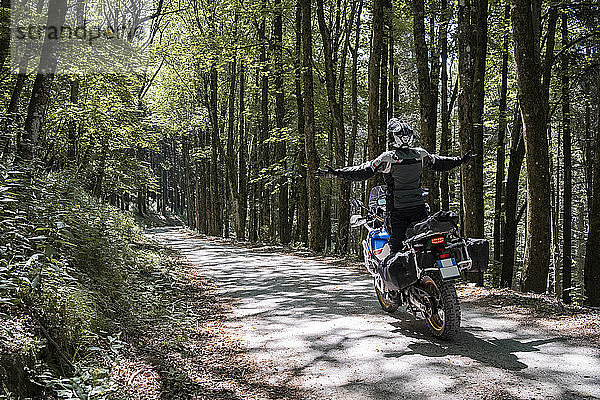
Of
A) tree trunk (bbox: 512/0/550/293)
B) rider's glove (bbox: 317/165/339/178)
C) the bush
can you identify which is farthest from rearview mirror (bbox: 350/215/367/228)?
the bush

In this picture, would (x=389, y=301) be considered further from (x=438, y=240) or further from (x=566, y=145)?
(x=566, y=145)

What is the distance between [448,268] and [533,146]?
3.83 m

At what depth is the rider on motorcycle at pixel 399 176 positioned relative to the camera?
609 centimetres

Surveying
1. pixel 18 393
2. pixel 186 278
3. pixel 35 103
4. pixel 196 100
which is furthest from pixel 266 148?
pixel 18 393

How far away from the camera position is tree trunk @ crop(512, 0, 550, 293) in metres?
7.90

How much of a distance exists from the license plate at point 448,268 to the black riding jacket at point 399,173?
989 millimetres

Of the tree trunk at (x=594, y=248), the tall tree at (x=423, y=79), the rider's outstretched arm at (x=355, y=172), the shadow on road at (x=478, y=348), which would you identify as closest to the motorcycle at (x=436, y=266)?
the shadow on road at (x=478, y=348)

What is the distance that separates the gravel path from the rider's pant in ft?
3.55

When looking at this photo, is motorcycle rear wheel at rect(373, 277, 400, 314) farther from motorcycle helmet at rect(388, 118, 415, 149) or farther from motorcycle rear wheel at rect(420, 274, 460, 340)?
motorcycle helmet at rect(388, 118, 415, 149)

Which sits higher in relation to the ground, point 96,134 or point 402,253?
point 96,134

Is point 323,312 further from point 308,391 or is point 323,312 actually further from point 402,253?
point 308,391

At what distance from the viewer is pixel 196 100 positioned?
108 ft

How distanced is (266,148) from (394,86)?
7168 mm

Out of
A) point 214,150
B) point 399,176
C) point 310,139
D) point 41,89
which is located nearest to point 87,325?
point 399,176
